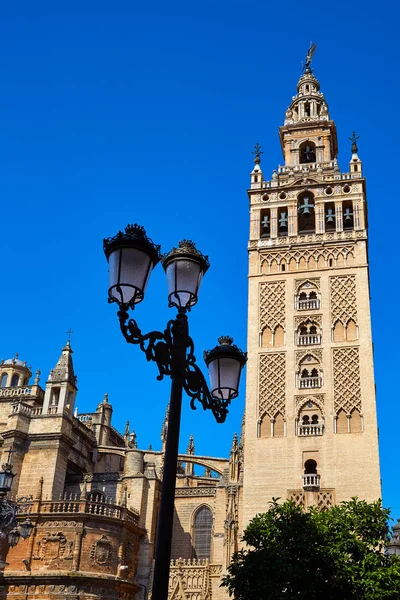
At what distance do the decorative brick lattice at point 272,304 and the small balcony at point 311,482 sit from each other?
761 centimetres

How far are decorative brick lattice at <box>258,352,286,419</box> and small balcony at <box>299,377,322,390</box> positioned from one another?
0.89m

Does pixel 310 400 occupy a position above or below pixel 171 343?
above

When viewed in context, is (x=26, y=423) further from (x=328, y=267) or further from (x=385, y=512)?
(x=385, y=512)

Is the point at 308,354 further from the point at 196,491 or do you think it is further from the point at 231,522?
the point at 196,491

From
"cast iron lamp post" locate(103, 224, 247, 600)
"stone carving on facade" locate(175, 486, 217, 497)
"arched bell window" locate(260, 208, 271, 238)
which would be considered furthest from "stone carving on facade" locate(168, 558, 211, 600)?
"cast iron lamp post" locate(103, 224, 247, 600)

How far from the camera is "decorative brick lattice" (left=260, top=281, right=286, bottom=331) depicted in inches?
1396

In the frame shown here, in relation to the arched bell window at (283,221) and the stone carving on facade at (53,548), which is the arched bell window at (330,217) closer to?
the arched bell window at (283,221)

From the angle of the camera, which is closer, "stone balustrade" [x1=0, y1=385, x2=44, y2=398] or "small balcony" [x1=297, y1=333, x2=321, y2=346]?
"small balcony" [x1=297, y1=333, x2=321, y2=346]

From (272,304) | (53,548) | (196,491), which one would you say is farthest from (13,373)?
(272,304)

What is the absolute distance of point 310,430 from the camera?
32469mm

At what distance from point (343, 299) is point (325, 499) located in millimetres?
9981

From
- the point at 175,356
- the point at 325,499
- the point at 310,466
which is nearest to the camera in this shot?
the point at 175,356

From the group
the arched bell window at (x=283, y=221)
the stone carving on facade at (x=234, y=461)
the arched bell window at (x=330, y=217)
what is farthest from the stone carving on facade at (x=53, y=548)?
the arched bell window at (x=330, y=217)

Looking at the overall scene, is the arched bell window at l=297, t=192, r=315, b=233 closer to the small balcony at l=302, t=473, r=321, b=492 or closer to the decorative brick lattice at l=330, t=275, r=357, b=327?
the decorative brick lattice at l=330, t=275, r=357, b=327
